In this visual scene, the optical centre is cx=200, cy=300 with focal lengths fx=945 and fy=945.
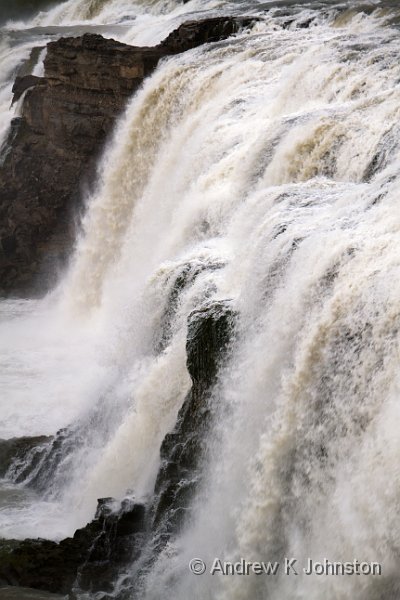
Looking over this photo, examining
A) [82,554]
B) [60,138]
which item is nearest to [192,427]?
[82,554]

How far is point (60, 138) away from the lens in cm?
2042

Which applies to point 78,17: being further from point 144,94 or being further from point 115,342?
point 115,342

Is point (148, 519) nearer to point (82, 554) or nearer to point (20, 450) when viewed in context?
point (82, 554)

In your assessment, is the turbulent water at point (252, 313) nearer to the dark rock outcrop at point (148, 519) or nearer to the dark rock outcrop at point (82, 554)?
the dark rock outcrop at point (148, 519)

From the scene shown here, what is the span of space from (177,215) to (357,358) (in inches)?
266

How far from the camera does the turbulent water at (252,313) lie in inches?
281

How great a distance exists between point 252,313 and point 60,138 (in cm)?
1245

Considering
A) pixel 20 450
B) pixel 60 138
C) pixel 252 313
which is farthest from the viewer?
pixel 60 138

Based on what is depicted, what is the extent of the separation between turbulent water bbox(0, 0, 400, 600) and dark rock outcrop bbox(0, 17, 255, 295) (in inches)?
31.6

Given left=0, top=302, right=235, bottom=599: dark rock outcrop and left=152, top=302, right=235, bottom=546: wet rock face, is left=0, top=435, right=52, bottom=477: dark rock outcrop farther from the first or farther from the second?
left=152, top=302, right=235, bottom=546: wet rock face

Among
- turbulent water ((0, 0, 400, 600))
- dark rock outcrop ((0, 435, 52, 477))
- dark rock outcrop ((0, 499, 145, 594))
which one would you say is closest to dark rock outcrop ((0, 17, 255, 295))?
turbulent water ((0, 0, 400, 600))

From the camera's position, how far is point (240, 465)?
8.23 meters

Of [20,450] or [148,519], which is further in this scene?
[20,450]

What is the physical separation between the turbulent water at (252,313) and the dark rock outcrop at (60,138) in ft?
2.63
